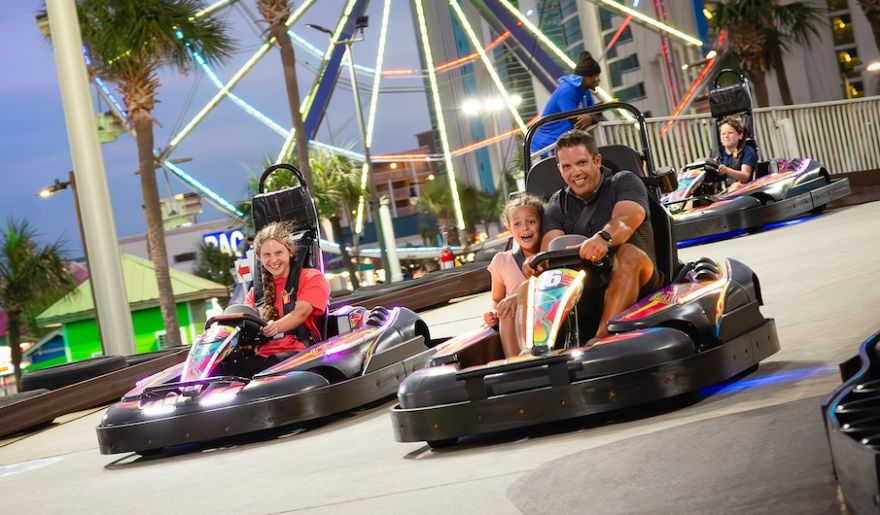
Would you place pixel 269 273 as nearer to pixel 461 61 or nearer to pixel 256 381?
pixel 256 381

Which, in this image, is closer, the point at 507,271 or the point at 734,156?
the point at 507,271

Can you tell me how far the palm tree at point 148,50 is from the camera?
Answer: 21.1m

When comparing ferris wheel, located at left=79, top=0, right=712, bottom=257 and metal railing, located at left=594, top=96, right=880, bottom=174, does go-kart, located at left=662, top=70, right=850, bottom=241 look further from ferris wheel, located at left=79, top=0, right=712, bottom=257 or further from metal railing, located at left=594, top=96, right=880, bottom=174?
ferris wheel, located at left=79, top=0, right=712, bottom=257

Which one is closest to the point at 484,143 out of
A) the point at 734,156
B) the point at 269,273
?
the point at 734,156

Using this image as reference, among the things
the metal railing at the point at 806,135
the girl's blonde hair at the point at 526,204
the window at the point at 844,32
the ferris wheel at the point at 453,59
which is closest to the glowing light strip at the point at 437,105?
the ferris wheel at the point at 453,59

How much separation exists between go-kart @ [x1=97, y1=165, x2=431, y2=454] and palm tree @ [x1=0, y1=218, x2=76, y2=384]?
25.0 metres

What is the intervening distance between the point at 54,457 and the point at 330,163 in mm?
33540

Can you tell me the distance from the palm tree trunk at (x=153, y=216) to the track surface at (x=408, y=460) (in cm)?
1538

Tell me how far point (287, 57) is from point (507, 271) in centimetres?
2052

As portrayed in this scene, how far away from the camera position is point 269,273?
689 centimetres

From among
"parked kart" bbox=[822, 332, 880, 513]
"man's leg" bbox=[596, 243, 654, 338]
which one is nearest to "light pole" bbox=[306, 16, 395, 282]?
"man's leg" bbox=[596, 243, 654, 338]

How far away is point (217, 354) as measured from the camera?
21.1ft

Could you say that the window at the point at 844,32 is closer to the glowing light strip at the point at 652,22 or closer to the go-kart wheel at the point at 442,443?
the glowing light strip at the point at 652,22

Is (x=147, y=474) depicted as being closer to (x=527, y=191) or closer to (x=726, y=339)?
(x=527, y=191)
